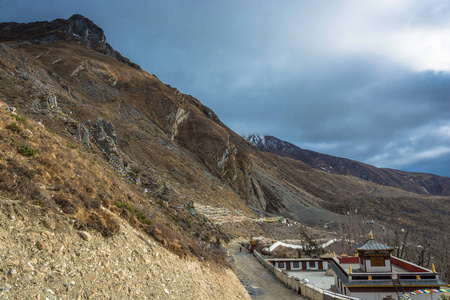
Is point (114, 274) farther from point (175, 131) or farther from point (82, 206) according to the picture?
point (175, 131)

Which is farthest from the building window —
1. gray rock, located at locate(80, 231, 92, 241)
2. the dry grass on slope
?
gray rock, located at locate(80, 231, 92, 241)

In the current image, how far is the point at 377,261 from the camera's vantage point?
55.4ft

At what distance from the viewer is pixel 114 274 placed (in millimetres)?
7469

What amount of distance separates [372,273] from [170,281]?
44.5 feet

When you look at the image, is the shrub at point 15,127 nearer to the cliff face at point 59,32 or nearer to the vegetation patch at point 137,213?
the vegetation patch at point 137,213

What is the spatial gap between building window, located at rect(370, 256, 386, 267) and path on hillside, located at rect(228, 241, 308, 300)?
5.47 m

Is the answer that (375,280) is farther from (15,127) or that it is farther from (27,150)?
(15,127)

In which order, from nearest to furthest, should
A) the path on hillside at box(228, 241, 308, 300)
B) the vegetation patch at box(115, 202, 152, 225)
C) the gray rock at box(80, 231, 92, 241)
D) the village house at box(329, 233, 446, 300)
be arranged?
the gray rock at box(80, 231, 92, 241) < the vegetation patch at box(115, 202, 152, 225) < the village house at box(329, 233, 446, 300) < the path on hillside at box(228, 241, 308, 300)

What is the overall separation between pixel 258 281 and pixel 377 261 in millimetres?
8372

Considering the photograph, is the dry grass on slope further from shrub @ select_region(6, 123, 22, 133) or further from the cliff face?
the cliff face

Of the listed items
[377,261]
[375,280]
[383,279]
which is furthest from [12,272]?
[377,261]

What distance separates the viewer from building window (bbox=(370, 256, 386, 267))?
1681cm

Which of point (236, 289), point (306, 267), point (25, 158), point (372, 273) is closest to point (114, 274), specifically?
point (25, 158)

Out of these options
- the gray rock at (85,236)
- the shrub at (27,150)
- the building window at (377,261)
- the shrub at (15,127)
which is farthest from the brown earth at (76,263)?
the building window at (377,261)
